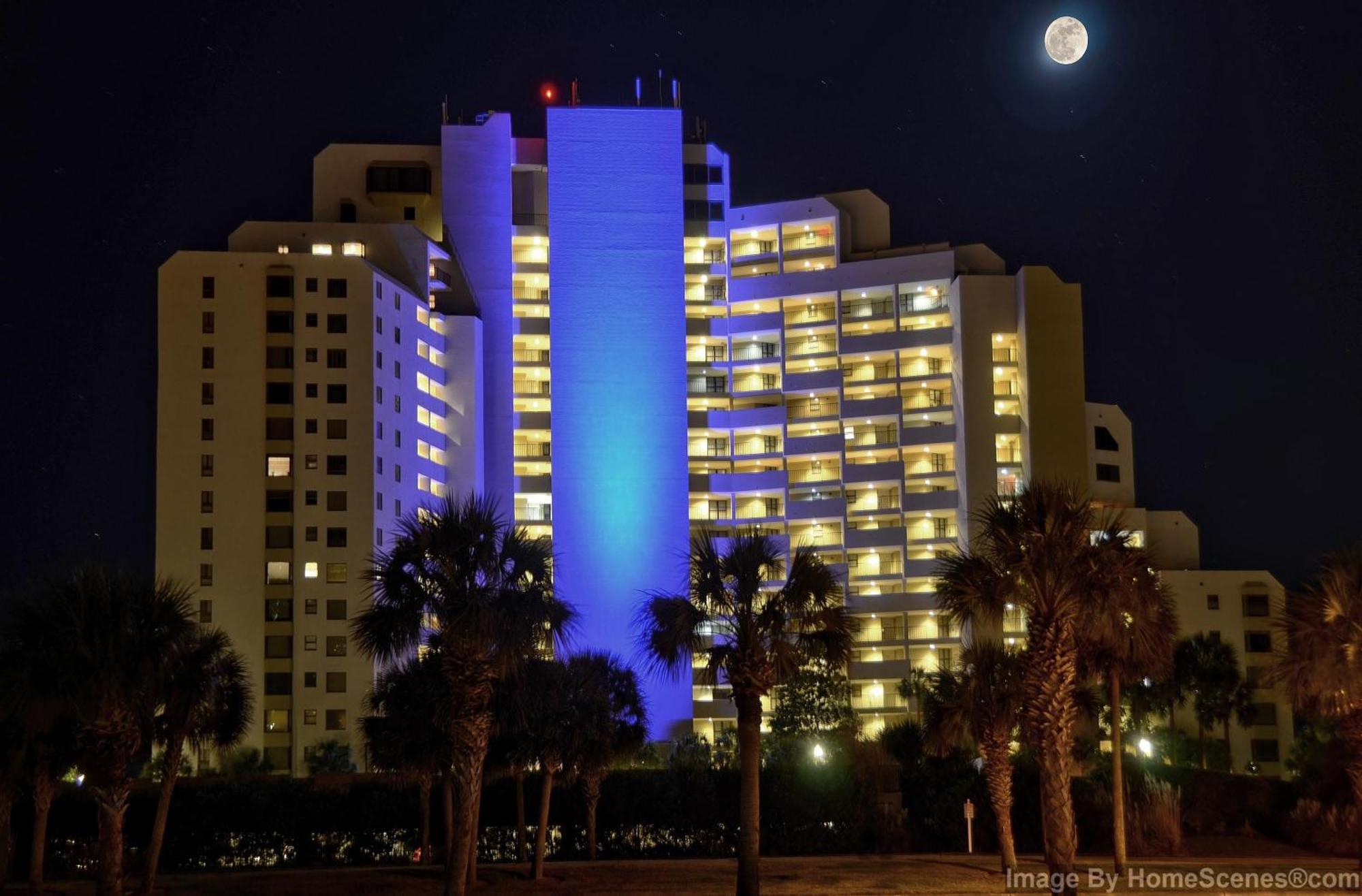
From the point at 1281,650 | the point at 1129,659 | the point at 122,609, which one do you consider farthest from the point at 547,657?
the point at 1281,650

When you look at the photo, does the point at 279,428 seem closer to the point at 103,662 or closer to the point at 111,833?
the point at 111,833

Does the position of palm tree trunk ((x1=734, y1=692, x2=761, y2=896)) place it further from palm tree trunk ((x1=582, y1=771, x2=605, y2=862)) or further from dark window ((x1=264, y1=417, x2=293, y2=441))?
dark window ((x1=264, y1=417, x2=293, y2=441))

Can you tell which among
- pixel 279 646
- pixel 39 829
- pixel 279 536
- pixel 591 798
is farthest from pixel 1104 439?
pixel 39 829

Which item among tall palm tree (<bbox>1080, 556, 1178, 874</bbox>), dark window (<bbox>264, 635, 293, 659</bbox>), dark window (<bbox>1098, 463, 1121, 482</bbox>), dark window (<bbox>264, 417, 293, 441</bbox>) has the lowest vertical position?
tall palm tree (<bbox>1080, 556, 1178, 874</bbox>)

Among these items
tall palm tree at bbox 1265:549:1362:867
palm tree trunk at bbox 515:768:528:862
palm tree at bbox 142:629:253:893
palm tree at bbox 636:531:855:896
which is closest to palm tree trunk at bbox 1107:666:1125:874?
tall palm tree at bbox 1265:549:1362:867

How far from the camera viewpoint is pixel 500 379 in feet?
388

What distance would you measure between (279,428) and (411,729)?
64226 millimetres

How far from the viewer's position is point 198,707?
1718 inches

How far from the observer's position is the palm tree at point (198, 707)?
142ft

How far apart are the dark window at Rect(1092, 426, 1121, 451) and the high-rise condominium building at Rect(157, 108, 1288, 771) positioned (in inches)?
38.1

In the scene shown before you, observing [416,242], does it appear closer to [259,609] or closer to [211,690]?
[259,609]

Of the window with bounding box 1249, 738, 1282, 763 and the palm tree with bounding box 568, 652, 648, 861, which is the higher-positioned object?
the palm tree with bounding box 568, 652, 648, 861

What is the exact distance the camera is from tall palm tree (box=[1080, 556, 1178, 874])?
3809cm

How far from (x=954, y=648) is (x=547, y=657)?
6797 cm
